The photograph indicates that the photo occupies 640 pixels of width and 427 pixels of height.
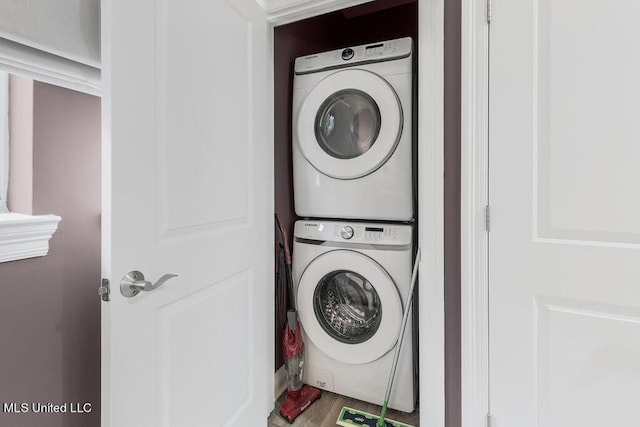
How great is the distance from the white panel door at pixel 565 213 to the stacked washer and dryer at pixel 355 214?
1.58ft

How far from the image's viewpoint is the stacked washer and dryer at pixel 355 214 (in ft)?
5.06

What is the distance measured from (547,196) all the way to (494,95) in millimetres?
389

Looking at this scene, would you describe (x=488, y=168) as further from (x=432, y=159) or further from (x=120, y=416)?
(x=120, y=416)

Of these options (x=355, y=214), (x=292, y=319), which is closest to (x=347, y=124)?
(x=355, y=214)

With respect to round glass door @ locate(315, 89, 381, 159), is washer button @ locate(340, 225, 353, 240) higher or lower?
lower

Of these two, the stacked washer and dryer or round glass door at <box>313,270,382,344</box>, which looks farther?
round glass door at <box>313,270,382,344</box>

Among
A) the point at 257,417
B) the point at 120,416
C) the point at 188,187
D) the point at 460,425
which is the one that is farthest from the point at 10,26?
the point at 460,425

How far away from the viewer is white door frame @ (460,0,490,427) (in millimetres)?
1118

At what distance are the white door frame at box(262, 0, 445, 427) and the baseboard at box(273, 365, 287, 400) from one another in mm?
792

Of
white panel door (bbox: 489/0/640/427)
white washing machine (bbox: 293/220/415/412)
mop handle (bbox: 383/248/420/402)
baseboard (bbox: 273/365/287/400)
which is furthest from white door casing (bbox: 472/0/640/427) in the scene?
baseboard (bbox: 273/365/287/400)

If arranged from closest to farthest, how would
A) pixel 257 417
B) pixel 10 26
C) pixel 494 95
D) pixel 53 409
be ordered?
1. pixel 10 26
2. pixel 53 409
3. pixel 494 95
4. pixel 257 417

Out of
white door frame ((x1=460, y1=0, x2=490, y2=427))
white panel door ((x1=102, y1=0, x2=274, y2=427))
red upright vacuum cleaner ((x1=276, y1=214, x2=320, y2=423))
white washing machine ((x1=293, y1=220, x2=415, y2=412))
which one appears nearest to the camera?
white panel door ((x1=102, y1=0, x2=274, y2=427))

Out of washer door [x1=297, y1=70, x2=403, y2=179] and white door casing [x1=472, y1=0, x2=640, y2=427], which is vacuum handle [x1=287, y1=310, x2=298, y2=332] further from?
white door casing [x1=472, y1=0, x2=640, y2=427]

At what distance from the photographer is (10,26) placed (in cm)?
73
